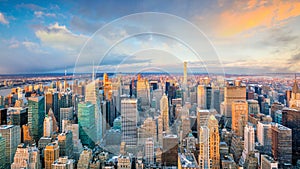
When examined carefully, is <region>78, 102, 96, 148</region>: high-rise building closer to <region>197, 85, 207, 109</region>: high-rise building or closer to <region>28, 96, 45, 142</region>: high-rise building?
<region>28, 96, 45, 142</region>: high-rise building

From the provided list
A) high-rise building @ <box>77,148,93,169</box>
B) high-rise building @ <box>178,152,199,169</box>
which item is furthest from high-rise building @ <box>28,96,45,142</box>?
high-rise building @ <box>178,152,199,169</box>

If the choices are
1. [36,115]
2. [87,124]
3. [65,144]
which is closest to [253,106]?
[87,124]

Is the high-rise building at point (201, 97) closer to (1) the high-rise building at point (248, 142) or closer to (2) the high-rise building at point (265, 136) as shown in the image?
(1) the high-rise building at point (248, 142)

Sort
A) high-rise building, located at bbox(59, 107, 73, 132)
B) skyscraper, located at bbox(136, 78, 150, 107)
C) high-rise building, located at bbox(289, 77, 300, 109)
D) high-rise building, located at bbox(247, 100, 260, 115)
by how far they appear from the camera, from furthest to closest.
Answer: high-rise building, located at bbox(247, 100, 260, 115), high-rise building, located at bbox(59, 107, 73, 132), high-rise building, located at bbox(289, 77, 300, 109), skyscraper, located at bbox(136, 78, 150, 107)

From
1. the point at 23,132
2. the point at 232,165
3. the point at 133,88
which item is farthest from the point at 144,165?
the point at 23,132

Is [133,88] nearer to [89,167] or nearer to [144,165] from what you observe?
[144,165]

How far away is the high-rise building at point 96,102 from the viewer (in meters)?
2.81

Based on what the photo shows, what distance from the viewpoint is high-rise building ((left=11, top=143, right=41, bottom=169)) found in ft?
10.7

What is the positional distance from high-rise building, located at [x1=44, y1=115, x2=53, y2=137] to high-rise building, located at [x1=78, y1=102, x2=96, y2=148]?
750mm

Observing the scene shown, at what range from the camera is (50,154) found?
3.56 meters

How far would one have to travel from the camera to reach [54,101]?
487cm

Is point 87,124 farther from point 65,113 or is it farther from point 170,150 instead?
point 170,150

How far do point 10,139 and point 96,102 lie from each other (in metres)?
1.93

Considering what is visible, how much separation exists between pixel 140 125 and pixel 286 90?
2.82 m
